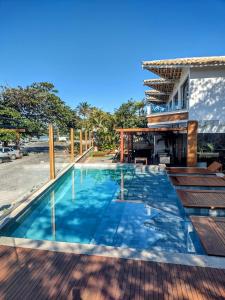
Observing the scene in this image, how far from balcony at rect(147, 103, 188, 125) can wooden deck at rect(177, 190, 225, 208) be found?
22.8ft

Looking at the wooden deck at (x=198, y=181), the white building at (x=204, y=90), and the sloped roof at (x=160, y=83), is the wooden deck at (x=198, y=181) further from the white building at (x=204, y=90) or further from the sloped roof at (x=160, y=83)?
the sloped roof at (x=160, y=83)

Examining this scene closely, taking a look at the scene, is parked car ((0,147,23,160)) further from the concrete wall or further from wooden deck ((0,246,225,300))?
wooden deck ((0,246,225,300))

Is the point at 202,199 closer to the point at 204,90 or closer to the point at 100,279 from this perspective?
the point at 100,279

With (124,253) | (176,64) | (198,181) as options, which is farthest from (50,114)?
(124,253)

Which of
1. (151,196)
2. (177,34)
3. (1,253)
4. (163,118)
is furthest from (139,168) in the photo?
(1,253)

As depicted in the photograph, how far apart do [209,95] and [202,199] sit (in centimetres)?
824

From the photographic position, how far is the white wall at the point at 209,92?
46.1ft

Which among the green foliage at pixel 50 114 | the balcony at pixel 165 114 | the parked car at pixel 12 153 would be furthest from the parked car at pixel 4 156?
the balcony at pixel 165 114

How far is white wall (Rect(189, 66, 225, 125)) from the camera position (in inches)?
553

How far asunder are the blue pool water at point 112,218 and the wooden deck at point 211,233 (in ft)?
0.77

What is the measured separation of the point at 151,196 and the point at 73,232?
14.8 feet

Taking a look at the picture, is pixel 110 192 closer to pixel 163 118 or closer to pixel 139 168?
pixel 139 168

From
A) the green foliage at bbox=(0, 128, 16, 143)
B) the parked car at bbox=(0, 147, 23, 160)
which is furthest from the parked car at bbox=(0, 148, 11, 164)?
the green foliage at bbox=(0, 128, 16, 143)

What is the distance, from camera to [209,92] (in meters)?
14.1
